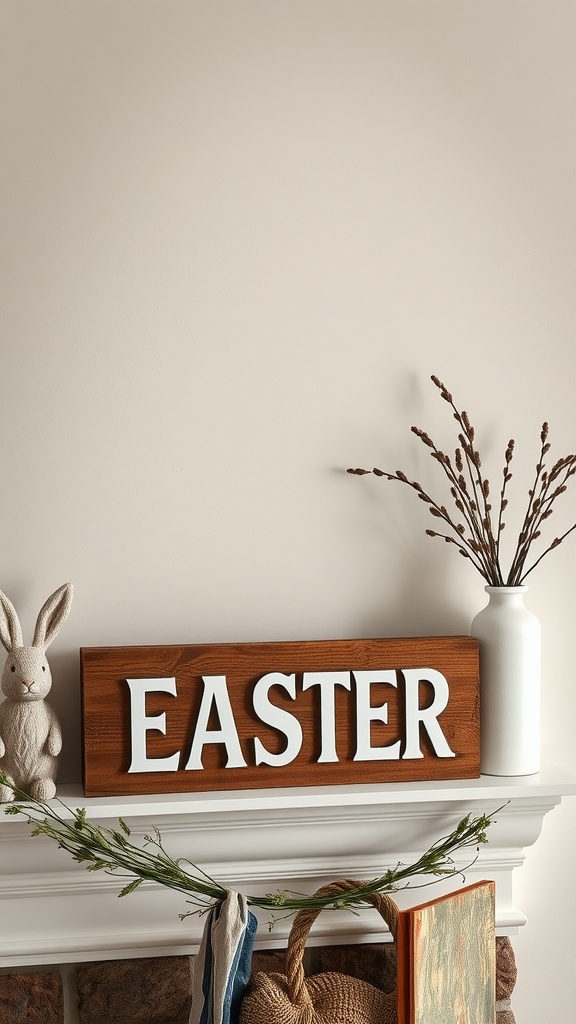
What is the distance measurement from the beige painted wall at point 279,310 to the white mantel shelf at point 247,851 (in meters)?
0.13

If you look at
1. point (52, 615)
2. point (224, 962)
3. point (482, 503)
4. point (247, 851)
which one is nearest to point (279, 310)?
point (482, 503)

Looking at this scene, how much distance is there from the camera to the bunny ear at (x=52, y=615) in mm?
1164

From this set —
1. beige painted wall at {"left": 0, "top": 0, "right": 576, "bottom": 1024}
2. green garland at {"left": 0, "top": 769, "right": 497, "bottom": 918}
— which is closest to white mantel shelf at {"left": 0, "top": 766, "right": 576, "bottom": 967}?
green garland at {"left": 0, "top": 769, "right": 497, "bottom": 918}

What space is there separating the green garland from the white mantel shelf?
0.02 m

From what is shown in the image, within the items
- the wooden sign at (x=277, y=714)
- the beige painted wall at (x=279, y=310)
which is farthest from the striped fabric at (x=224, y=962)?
the beige painted wall at (x=279, y=310)

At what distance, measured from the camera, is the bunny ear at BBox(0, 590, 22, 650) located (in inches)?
45.4

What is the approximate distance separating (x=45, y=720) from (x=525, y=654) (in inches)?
23.0

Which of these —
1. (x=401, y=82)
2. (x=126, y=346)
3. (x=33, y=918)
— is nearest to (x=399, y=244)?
(x=401, y=82)

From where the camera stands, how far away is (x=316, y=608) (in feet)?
4.26

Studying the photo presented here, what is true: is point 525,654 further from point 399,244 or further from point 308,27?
point 308,27

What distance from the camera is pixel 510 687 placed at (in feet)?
4.08

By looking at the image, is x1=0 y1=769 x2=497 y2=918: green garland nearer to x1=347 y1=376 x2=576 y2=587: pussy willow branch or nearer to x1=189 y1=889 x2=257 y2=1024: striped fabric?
x1=189 y1=889 x2=257 y2=1024: striped fabric

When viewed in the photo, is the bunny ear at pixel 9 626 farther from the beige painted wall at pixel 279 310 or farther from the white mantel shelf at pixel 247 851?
the white mantel shelf at pixel 247 851

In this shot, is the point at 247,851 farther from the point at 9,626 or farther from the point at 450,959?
the point at 9,626
